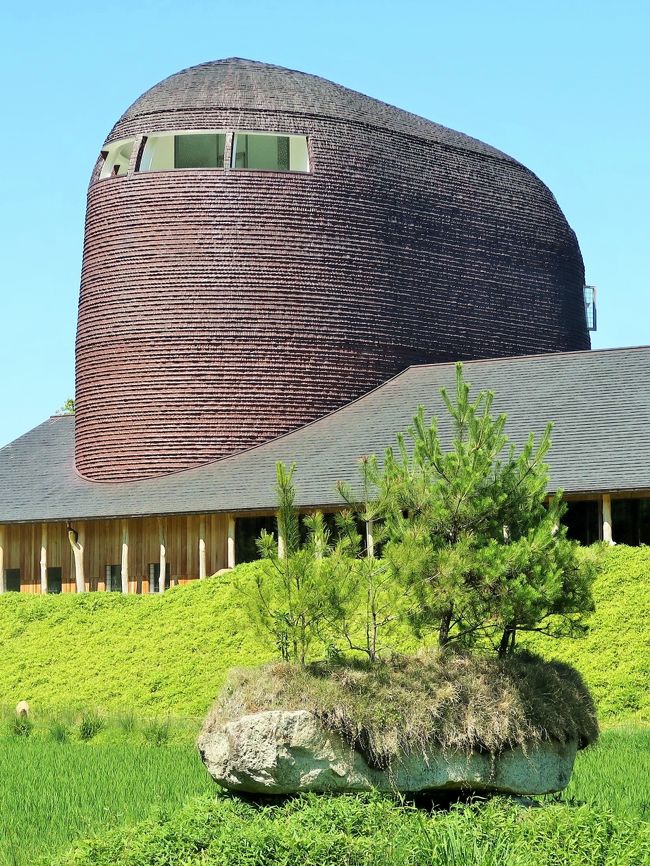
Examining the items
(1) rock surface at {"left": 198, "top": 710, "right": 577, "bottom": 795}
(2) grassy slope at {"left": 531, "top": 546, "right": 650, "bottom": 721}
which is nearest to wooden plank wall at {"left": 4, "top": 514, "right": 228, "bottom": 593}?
(2) grassy slope at {"left": 531, "top": 546, "right": 650, "bottom": 721}

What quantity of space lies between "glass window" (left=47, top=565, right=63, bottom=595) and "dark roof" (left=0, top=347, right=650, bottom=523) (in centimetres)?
180

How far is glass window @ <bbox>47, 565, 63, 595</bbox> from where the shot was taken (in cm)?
3109

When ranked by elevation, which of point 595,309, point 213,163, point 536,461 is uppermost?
point 213,163

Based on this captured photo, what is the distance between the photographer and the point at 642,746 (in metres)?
14.3

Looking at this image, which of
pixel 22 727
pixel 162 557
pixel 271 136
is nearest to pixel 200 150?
pixel 271 136

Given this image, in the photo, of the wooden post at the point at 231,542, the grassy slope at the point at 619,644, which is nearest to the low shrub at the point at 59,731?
the grassy slope at the point at 619,644

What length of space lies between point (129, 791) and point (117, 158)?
24227mm

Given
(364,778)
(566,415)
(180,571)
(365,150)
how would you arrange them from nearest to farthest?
(364,778)
(566,415)
(180,571)
(365,150)

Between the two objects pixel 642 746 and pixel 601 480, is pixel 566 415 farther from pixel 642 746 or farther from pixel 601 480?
pixel 642 746

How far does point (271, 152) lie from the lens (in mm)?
32812

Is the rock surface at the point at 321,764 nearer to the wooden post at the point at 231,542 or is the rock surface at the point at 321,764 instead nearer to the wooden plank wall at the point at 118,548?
the wooden post at the point at 231,542

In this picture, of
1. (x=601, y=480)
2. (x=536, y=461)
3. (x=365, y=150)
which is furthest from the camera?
(x=365, y=150)

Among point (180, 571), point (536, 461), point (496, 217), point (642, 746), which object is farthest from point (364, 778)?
point (496, 217)

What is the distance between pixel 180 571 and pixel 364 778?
19.1 m
